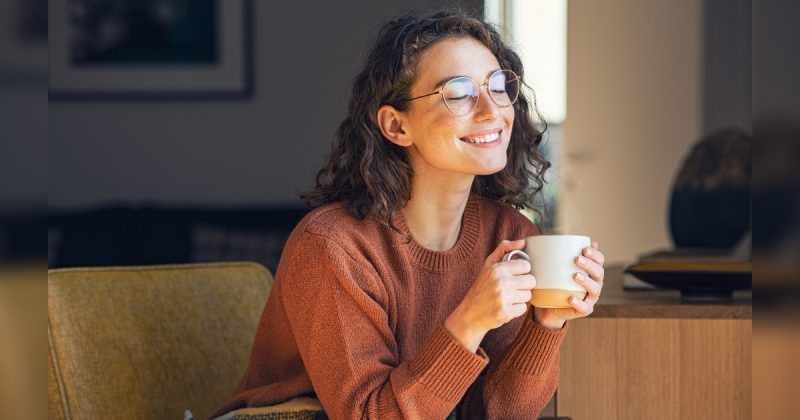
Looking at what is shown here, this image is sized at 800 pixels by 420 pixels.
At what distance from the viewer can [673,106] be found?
470 centimetres

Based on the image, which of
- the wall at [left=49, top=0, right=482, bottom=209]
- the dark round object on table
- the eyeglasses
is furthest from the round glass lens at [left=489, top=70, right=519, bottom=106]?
the wall at [left=49, top=0, right=482, bottom=209]

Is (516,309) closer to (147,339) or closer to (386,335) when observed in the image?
(386,335)

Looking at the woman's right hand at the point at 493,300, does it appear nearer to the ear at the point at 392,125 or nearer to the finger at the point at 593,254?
the finger at the point at 593,254

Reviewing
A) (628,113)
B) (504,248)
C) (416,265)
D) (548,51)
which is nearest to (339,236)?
(416,265)

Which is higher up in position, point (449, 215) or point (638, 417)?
point (449, 215)

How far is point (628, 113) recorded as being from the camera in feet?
15.9

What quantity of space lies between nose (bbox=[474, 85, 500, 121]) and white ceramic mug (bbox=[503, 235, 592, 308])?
0.74 feet

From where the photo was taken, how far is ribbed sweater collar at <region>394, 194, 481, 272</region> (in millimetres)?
1551

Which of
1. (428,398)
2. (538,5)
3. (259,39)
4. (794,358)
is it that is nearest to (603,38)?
(538,5)

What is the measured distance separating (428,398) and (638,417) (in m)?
0.48

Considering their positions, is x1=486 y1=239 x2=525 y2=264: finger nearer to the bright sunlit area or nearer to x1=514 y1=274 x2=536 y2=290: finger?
x1=514 y1=274 x2=536 y2=290: finger

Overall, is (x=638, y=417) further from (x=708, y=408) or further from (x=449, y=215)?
(x=449, y=215)

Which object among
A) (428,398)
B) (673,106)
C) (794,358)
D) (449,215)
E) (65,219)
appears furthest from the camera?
(673,106)

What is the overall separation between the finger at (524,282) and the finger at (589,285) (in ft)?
0.18
